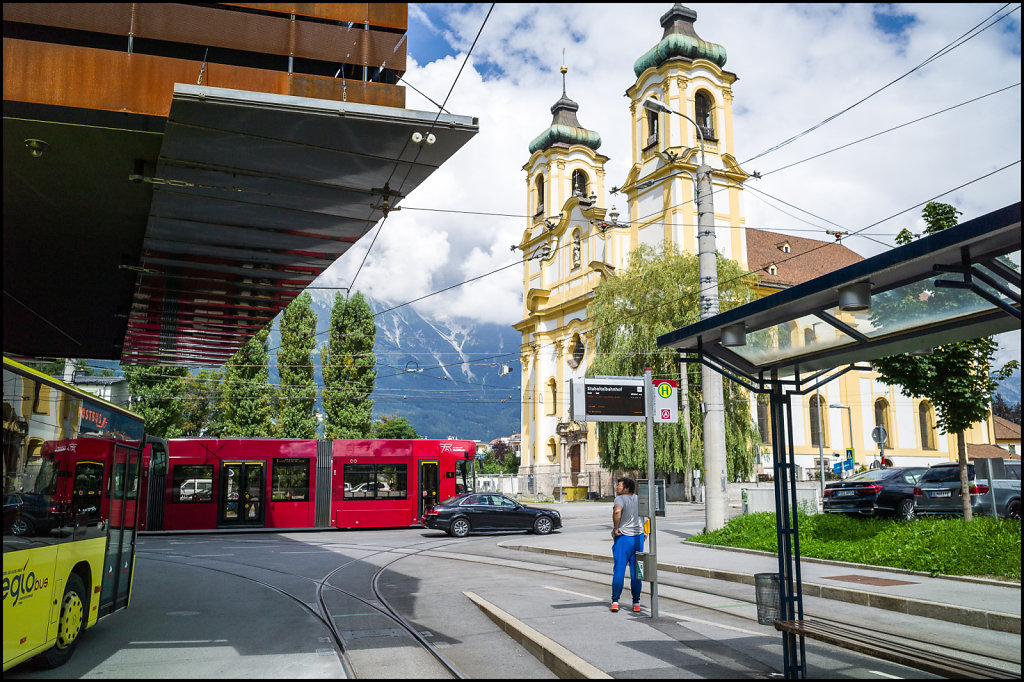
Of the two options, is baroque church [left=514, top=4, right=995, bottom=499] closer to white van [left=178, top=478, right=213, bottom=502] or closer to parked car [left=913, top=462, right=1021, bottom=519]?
white van [left=178, top=478, right=213, bottom=502]

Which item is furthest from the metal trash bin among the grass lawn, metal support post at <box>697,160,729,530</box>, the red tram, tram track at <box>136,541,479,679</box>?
the red tram

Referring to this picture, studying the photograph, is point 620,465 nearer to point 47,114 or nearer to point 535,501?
point 535,501

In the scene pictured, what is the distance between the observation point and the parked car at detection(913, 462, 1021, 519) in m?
18.9

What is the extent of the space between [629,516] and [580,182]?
2124 inches

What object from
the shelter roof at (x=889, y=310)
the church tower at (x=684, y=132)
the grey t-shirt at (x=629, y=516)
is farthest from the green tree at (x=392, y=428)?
the shelter roof at (x=889, y=310)

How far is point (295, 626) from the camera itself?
9734 millimetres

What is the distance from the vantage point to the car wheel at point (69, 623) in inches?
293

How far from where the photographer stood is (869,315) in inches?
245

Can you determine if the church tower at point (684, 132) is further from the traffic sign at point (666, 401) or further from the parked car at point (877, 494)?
the traffic sign at point (666, 401)

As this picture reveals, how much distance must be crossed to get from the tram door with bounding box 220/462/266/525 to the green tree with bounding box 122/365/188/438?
24.2 m

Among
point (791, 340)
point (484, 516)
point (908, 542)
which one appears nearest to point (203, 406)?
point (484, 516)

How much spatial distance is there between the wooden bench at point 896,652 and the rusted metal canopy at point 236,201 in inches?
220

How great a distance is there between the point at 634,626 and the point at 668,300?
2816 cm

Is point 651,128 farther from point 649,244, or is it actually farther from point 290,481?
point 290,481
